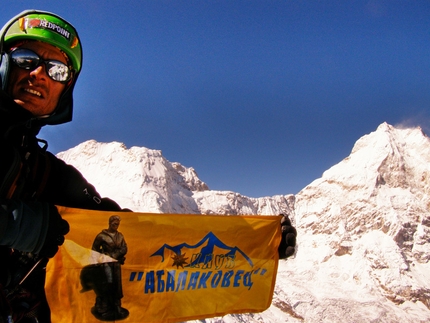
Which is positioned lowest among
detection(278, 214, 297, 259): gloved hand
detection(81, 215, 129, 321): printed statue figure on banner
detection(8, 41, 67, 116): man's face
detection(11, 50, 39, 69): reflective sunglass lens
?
detection(81, 215, 129, 321): printed statue figure on banner

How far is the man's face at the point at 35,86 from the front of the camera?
2.97 metres

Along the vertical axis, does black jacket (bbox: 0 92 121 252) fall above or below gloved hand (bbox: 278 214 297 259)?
below

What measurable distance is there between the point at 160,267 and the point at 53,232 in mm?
3939

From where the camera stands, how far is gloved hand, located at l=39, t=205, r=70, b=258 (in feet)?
8.04

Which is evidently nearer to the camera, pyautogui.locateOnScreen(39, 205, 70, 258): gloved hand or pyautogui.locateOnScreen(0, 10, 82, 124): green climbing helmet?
pyautogui.locateOnScreen(39, 205, 70, 258): gloved hand

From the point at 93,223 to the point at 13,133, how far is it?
2.80 m

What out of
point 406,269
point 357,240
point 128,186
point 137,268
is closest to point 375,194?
point 357,240

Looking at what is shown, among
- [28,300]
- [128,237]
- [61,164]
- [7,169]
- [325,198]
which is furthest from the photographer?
[325,198]

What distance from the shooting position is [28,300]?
3348 mm

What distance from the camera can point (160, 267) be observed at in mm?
6133

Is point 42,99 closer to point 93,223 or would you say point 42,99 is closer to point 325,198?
point 93,223

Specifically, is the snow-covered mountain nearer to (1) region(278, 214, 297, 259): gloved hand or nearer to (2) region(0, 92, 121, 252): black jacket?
(1) region(278, 214, 297, 259): gloved hand

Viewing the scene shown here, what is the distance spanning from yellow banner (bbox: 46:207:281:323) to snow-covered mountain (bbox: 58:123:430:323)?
91282 millimetres

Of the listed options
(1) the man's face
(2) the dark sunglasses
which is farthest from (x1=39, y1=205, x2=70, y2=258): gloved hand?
(2) the dark sunglasses
